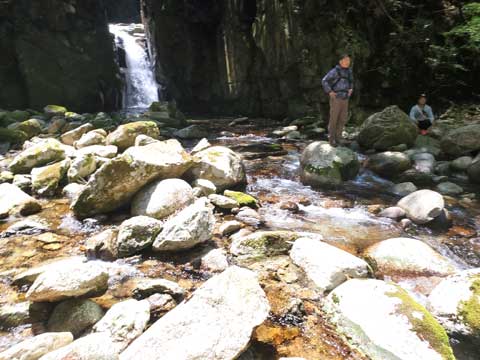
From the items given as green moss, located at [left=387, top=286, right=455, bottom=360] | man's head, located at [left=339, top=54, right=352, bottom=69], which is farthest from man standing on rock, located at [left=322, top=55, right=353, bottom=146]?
green moss, located at [left=387, top=286, right=455, bottom=360]

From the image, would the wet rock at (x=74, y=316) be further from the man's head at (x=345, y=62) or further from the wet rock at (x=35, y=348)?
the man's head at (x=345, y=62)

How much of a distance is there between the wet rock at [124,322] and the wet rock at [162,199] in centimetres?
215

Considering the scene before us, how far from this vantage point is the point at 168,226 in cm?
422

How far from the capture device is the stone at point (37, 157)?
759cm

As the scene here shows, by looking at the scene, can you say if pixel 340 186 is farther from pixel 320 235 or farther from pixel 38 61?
pixel 38 61

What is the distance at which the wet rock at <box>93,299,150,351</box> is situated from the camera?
105 inches

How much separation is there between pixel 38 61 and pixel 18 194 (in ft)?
60.1

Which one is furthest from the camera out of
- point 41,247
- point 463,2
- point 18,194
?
point 463,2

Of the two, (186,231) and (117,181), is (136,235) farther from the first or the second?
(117,181)

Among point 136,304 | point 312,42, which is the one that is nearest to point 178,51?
point 312,42

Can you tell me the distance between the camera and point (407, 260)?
3.81 meters

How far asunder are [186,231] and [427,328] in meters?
2.62

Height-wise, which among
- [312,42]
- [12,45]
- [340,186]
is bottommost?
[340,186]

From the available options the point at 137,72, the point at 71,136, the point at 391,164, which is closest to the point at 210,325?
the point at 391,164
